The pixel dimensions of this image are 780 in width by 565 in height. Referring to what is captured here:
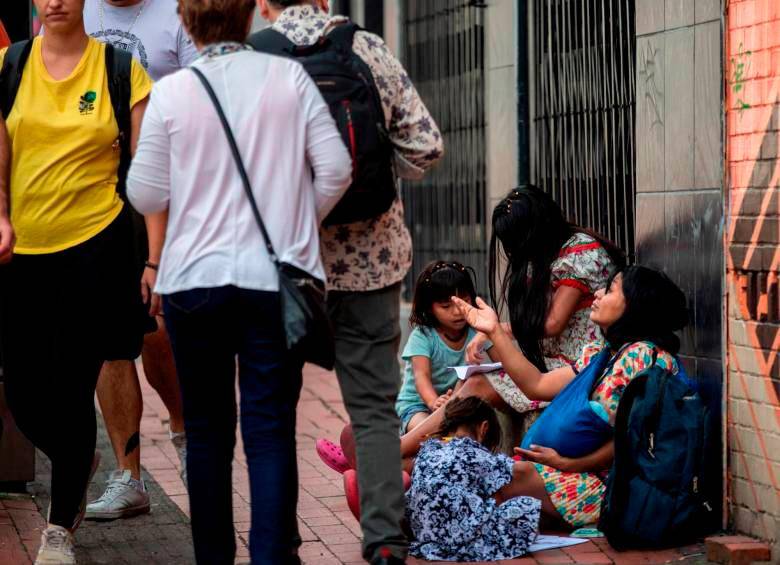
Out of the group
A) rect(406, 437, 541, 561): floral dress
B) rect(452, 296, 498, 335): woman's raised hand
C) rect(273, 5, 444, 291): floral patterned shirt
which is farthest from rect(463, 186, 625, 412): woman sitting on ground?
rect(273, 5, 444, 291): floral patterned shirt

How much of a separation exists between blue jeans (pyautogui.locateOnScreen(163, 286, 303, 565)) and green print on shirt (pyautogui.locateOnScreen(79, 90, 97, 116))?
118cm

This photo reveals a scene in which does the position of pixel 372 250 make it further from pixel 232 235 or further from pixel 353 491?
pixel 353 491

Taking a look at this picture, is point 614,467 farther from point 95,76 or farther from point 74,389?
point 95,76

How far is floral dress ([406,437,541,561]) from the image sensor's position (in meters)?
5.25

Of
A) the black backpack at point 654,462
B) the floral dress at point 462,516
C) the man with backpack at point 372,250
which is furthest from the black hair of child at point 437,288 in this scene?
the man with backpack at point 372,250

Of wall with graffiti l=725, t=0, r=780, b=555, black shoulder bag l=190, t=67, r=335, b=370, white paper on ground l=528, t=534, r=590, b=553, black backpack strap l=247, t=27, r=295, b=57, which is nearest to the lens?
black shoulder bag l=190, t=67, r=335, b=370

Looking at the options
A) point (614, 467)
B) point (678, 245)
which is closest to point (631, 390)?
point (614, 467)

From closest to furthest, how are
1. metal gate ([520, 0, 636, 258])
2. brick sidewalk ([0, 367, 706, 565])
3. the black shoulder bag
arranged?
1. the black shoulder bag
2. brick sidewalk ([0, 367, 706, 565])
3. metal gate ([520, 0, 636, 258])

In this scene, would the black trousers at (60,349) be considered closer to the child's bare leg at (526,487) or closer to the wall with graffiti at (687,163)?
the child's bare leg at (526,487)

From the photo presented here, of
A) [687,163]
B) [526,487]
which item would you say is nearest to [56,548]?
[526,487]

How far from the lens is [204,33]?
165 inches

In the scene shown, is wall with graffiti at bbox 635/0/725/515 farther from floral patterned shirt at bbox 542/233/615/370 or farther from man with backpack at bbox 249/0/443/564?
man with backpack at bbox 249/0/443/564

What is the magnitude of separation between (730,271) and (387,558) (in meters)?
1.71

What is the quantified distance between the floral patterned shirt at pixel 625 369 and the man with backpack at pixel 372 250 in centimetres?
113
